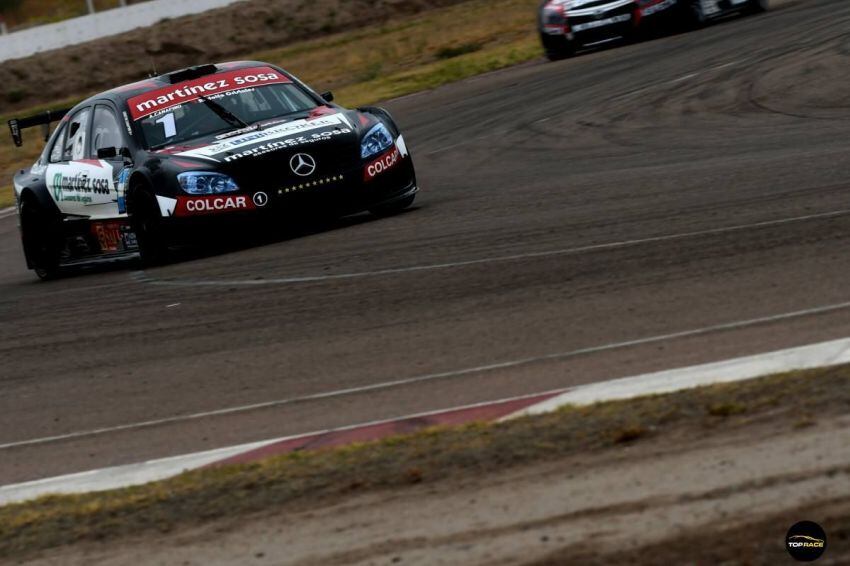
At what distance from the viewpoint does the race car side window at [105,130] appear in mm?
11203

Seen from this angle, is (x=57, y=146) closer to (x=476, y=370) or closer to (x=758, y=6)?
(x=476, y=370)

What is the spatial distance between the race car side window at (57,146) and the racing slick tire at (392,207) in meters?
2.98

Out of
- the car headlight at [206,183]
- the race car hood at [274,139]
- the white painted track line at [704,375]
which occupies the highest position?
the race car hood at [274,139]

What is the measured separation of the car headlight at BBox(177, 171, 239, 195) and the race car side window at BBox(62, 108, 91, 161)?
6.25 ft

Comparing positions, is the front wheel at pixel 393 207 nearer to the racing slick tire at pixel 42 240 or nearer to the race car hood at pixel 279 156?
the race car hood at pixel 279 156

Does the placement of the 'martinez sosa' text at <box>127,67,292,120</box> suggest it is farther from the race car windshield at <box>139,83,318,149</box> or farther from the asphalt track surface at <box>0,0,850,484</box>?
the asphalt track surface at <box>0,0,850,484</box>

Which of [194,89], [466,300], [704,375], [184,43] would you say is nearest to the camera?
[704,375]

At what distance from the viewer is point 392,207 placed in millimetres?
10914

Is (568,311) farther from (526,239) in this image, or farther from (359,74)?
(359,74)

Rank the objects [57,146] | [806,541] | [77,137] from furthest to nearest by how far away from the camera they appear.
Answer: [57,146]
[77,137]
[806,541]

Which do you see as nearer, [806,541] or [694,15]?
[806,541]

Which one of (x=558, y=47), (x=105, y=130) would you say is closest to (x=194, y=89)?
(x=105, y=130)

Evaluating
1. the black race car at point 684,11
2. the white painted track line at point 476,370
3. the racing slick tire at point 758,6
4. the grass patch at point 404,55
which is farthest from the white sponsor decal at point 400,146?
the racing slick tire at point 758,6

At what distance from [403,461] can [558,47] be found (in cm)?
1653
